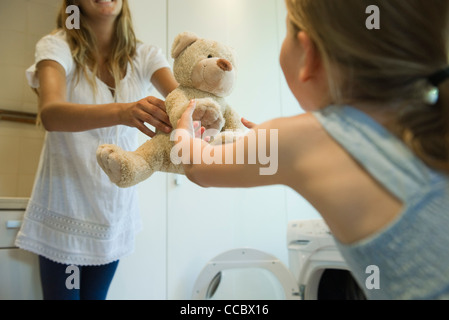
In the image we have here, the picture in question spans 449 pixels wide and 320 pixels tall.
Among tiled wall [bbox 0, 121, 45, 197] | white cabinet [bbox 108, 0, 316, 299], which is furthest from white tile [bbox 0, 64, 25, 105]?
white cabinet [bbox 108, 0, 316, 299]

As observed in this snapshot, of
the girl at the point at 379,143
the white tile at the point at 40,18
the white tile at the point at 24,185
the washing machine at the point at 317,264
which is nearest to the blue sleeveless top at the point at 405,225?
the girl at the point at 379,143

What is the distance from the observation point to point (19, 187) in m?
1.65

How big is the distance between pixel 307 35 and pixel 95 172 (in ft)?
2.26

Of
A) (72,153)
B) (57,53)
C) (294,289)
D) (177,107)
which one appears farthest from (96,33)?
(294,289)

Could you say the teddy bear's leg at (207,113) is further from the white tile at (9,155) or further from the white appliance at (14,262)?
the white tile at (9,155)

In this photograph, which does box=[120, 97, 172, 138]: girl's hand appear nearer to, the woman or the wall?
the woman

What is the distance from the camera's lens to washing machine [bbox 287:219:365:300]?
1.46m

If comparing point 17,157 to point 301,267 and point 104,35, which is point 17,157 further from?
point 301,267

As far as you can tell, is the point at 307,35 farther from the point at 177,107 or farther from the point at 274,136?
the point at 177,107

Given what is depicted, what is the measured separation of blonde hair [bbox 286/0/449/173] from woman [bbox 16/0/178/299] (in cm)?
59

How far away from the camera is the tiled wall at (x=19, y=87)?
1.64 meters

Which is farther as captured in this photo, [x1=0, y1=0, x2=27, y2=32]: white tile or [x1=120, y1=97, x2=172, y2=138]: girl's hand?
[x1=0, y1=0, x2=27, y2=32]: white tile

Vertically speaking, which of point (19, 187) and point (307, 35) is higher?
point (307, 35)
